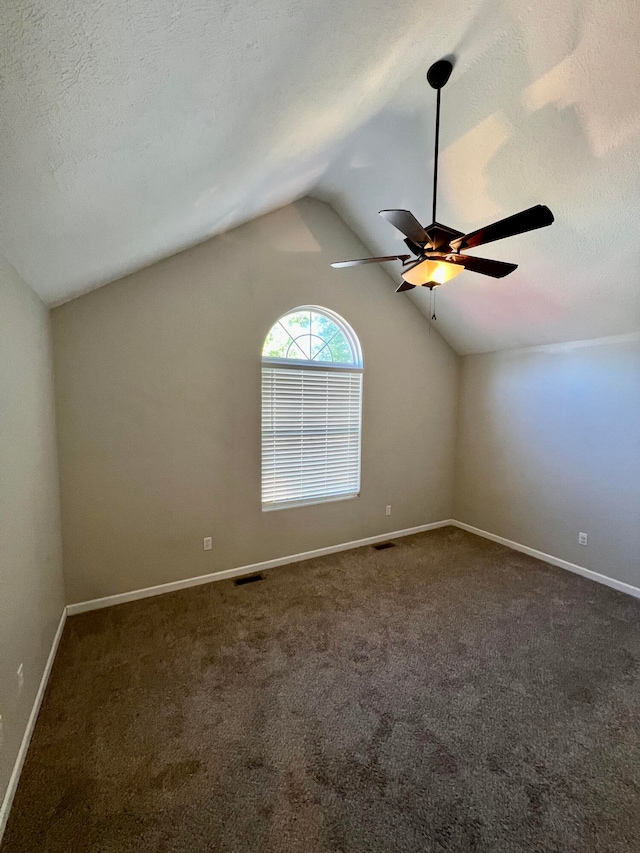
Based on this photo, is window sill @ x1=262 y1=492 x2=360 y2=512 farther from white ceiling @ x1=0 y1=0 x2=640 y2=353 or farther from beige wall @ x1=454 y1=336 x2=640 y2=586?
white ceiling @ x1=0 y1=0 x2=640 y2=353

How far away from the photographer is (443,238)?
71.8 inches

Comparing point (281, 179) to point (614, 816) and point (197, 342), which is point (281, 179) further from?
point (614, 816)

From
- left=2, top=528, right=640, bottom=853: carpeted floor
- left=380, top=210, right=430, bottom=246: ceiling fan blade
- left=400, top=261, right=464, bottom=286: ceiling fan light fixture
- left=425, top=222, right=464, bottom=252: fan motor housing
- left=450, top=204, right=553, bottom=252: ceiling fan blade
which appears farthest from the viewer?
left=400, top=261, right=464, bottom=286: ceiling fan light fixture

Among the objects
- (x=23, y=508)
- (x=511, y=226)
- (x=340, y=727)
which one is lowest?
(x=340, y=727)

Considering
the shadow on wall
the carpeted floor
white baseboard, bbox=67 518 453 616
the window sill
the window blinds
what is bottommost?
the carpeted floor

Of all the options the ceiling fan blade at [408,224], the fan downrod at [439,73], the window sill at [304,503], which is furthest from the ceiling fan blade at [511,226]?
the window sill at [304,503]

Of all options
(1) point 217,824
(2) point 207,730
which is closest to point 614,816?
(1) point 217,824

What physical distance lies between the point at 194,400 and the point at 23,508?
1494 millimetres

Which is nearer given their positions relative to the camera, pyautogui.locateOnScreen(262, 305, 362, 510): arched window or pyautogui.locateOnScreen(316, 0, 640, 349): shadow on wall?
pyautogui.locateOnScreen(316, 0, 640, 349): shadow on wall

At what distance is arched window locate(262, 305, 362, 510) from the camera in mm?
3510

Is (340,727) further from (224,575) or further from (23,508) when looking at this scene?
(23,508)

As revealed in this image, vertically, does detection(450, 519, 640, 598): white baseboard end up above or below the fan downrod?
below

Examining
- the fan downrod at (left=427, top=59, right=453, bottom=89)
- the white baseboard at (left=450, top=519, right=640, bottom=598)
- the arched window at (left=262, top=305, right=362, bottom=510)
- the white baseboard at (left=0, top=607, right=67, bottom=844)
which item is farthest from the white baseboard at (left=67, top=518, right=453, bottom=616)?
the fan downrod at (left=427, top=59, right=453, bottom=89)

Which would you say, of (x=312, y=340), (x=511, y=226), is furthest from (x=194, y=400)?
(x=511, y=226)
